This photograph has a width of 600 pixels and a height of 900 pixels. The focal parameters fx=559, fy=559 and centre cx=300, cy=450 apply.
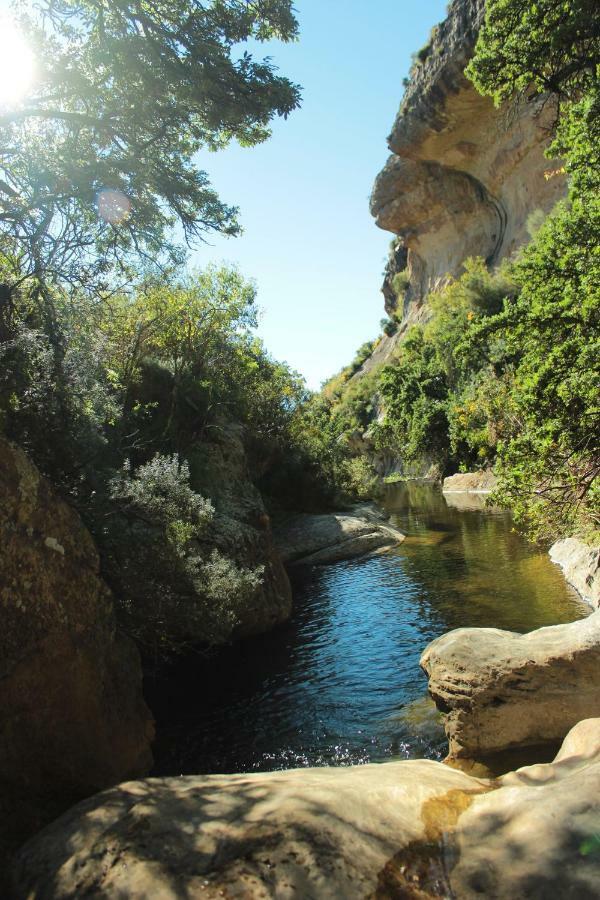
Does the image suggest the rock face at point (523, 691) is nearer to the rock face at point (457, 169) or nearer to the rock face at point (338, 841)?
the rock face at point (338, 841)

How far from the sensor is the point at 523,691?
7336 mm

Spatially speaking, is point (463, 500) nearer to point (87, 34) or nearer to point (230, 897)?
point (87, 34)

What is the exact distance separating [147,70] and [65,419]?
6.02 m

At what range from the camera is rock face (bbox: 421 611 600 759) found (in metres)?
7.20

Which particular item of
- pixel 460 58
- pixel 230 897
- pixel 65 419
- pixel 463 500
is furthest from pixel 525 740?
pixel 460 58

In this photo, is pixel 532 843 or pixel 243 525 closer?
pixel 532 843

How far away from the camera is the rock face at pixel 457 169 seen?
4119 cm

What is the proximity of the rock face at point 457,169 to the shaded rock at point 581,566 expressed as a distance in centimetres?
2790

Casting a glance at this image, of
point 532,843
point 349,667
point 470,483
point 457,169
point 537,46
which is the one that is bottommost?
point 349,667

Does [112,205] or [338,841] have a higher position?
[112,205]

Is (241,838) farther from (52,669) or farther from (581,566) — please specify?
(581,566)

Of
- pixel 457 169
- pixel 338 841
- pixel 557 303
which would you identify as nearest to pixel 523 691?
pixel 338 841

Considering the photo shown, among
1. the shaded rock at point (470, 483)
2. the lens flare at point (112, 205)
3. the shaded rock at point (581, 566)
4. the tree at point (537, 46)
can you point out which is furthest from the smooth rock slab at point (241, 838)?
the shaded rock at point (470, 483)

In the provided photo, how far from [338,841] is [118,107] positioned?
10971mm
